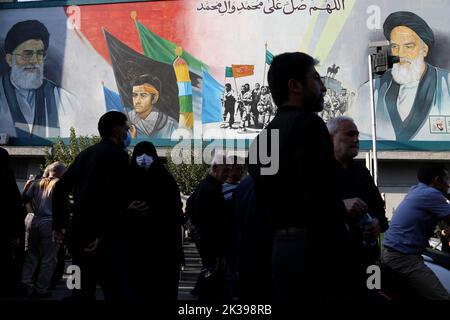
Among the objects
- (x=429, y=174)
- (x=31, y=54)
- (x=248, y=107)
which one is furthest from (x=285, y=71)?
(x=31, y=54)

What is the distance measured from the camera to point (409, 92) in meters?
39.4

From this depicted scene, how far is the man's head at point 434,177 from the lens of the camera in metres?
4.82

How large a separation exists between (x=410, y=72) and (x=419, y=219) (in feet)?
121

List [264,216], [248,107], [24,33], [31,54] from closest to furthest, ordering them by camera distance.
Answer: [264,216], [248,107], [31,54], [24,33]

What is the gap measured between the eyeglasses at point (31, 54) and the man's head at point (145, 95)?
7075 millimetres

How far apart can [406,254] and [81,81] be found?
40260 mm

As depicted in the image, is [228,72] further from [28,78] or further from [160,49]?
[28,78]

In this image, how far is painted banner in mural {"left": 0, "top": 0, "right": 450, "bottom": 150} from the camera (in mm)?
39375

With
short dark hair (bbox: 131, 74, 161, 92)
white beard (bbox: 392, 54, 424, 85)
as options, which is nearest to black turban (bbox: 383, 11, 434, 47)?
white beard (bbox: 392, 54, 424, 85)

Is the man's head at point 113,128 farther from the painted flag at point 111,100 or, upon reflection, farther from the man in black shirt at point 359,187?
the painted flag at point 111,100

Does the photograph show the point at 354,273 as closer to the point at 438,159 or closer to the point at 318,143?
the point at 318,143

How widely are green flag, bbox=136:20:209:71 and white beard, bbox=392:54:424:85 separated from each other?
11978mm

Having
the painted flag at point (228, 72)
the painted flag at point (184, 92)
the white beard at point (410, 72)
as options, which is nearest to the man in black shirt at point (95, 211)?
the painted flag at point (184, 92)

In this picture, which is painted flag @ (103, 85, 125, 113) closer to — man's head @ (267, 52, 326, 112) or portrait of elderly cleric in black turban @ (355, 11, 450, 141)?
portrait of elderly cleric in black turban @ (355, 11, 450, 141)
